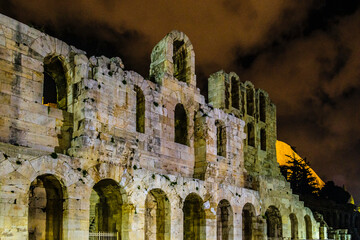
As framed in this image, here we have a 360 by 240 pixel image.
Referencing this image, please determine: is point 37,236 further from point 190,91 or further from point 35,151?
point 190,91

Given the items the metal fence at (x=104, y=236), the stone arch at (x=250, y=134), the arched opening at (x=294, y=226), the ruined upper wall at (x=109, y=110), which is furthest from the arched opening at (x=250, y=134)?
the metal fence at (x=104, y=236)

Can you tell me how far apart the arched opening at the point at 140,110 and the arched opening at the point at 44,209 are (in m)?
5.10

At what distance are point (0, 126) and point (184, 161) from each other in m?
8.96

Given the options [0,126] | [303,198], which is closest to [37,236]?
[0,126]

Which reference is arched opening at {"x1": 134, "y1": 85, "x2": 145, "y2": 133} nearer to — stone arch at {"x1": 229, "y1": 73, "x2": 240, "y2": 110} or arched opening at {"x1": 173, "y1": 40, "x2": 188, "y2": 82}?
arched opening at {"x1": 173, "y1": 40, "x2": 188, "y2": 82}

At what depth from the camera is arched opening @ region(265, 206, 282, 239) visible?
24281mm

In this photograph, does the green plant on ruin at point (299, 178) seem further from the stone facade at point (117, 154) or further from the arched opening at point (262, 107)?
the stone facade at point (117, 154)

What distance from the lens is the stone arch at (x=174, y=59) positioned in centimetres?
2048

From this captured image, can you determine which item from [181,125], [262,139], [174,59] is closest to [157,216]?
[181,125]

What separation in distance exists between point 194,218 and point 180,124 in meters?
4.83

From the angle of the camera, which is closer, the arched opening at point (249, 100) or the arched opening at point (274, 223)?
the arched opening at point (274, 223)

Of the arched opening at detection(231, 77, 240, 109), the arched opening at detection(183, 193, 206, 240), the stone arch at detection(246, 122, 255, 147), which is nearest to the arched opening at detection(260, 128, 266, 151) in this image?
the stone arch at detection(246, 122, 255, 147)

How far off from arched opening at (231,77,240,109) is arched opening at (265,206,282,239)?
7452 millimetres

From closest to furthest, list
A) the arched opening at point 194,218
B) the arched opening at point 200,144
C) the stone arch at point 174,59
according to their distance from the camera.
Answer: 1. the arched opening at point 194,218
2. the arched opening at point 200,144
3. the stone arch at point 174,59
